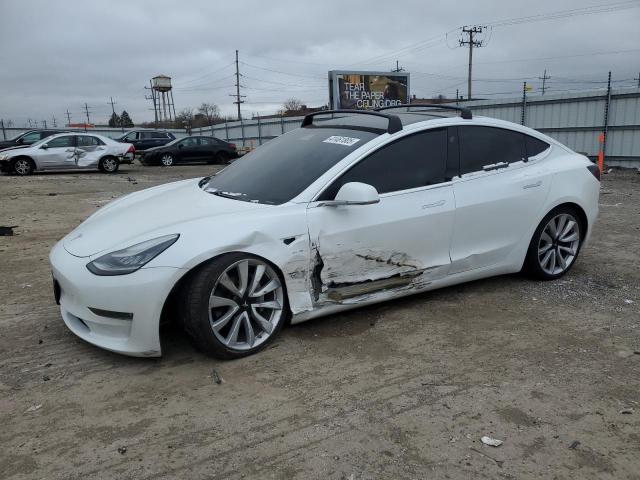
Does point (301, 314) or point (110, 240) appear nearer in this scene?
point (110, 240)

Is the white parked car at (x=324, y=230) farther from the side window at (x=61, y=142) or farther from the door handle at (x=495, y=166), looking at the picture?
→ the side window at (x=61, y=142)

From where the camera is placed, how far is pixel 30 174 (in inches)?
683

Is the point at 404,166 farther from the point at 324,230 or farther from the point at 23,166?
the point at 23,166

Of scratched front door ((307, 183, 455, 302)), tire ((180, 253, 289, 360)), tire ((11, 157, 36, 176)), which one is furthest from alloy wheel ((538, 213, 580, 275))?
tire ((11, 157, 36, 176))

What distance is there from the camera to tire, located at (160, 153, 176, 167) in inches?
887

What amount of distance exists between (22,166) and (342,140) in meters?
16.2

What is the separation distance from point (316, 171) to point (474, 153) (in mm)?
1414

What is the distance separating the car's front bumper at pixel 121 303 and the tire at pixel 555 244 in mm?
3126

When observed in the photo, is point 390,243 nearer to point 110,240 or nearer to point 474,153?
point 474,153

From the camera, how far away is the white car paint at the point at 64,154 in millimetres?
16906

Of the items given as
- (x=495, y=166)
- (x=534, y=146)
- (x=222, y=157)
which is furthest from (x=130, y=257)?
(x=222, y=157)

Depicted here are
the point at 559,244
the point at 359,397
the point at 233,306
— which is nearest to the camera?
the point at 359,397

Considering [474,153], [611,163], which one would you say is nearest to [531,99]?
[611,163]

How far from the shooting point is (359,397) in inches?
114
